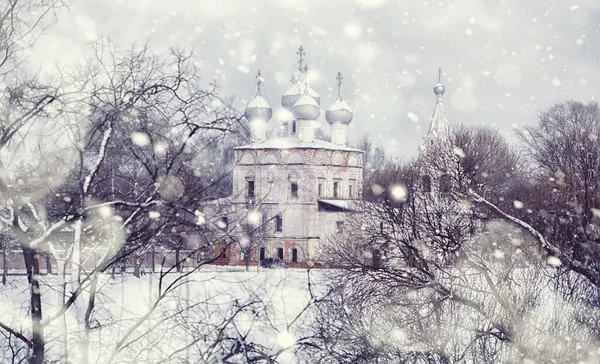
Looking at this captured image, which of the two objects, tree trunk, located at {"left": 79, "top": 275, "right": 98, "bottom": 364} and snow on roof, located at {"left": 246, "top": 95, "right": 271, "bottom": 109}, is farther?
snow on roof, located at {"left": 246, "top": 95, "right": 271, "bottom": 109}

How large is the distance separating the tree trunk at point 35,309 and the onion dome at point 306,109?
3886cm

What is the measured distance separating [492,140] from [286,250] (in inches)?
473

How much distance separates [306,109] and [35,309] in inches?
1535

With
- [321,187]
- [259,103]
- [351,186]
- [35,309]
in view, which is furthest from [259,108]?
[35,309]

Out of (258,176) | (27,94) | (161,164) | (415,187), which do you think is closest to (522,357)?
(161,164)

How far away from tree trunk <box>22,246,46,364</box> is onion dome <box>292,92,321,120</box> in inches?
1530

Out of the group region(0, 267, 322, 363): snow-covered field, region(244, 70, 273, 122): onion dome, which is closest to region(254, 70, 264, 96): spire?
region(244, 70, 273, 122): onion dome

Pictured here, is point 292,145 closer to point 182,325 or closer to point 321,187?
point 321,187

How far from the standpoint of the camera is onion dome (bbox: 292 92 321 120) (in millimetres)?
43688

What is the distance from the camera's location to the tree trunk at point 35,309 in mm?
4938

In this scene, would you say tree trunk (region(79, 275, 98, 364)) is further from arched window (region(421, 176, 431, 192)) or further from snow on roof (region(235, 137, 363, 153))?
snow on roof (region(235, 137, 363, 153))

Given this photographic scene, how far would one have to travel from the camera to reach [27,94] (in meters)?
4.79

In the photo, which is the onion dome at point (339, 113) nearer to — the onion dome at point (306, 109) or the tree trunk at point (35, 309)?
the onion dome at point (306, 109)

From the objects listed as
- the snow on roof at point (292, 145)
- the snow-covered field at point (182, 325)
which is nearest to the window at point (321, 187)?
the snow on roof at point (292, 145)
